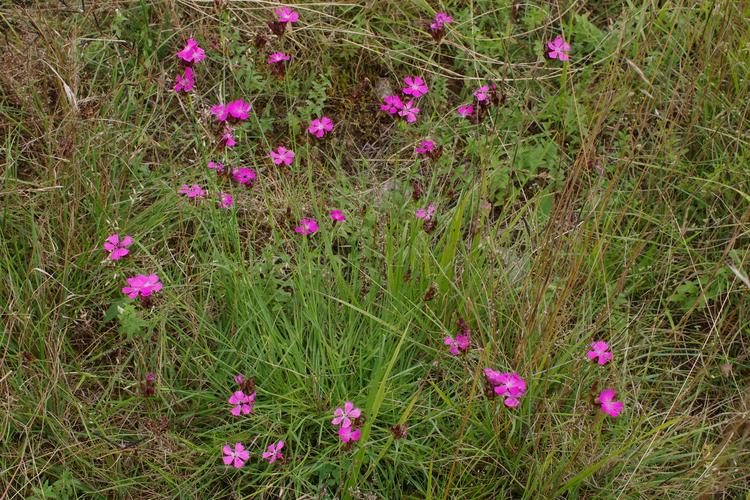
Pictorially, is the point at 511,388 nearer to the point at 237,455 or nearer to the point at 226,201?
the point at 237,455

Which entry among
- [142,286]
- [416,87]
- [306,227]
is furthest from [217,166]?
[416,87]

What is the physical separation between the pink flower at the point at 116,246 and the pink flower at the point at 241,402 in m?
0.56

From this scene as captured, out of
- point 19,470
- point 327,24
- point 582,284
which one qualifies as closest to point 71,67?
point 327,24

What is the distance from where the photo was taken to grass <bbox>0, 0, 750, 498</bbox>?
2189 millimetres

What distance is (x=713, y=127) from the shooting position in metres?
2.93

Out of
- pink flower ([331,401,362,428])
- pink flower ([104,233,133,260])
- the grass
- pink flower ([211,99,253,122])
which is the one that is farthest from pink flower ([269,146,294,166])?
pink flower ([331,401,362,428])

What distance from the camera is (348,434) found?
202cm

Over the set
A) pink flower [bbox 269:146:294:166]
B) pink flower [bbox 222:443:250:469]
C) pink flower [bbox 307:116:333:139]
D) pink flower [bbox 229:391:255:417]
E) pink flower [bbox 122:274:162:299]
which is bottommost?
pink flower [bbox 222:443:250:469]

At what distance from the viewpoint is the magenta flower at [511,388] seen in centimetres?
209

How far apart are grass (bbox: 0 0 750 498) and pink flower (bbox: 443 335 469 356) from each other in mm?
62

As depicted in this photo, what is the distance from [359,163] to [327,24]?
0.64 meters

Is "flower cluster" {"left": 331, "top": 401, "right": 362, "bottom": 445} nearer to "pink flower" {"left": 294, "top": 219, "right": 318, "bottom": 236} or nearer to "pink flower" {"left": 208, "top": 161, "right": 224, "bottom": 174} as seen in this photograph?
"pink flower" {"left": 294, "top": 219, "right": 318, "bottom": 236}

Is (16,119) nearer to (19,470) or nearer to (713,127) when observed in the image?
(19,470)

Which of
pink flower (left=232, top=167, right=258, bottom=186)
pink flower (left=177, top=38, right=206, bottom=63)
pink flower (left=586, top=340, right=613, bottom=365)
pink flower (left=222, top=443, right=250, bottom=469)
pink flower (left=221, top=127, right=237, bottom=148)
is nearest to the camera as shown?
pink flower (left=222, top=443, right=250, bottom=469)
